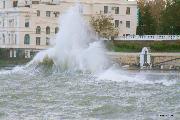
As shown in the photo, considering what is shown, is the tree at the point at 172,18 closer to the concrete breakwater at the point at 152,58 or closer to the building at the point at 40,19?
the concrete breakwater at the point at 152,58

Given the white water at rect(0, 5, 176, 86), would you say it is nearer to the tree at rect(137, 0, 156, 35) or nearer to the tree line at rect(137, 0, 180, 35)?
the tree line at rect(137, 0, 180, 35)

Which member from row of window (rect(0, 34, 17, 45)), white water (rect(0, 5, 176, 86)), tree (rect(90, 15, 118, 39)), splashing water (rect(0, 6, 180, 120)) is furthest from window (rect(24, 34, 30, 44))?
white water (rect(0, 5, 176, 86))

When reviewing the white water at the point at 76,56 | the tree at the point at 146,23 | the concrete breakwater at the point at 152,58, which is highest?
the tree at the point at 146,23

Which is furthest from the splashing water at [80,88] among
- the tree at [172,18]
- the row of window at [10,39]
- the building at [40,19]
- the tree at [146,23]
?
the row of window at [10,39]

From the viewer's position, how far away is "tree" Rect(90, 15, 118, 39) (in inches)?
2763

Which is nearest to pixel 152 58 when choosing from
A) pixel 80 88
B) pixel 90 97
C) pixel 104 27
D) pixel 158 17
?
pixel 104 27

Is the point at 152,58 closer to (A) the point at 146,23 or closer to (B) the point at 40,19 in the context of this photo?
(A) the point at 146,23

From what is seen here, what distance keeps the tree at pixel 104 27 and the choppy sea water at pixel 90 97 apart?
24.7 metres

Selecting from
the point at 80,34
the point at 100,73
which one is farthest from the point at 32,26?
the point at 100,73

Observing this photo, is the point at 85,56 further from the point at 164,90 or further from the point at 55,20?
the point at 55,20

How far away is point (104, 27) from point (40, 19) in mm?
7937

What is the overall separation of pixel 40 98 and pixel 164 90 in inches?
261

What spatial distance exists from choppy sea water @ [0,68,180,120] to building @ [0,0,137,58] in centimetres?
2862

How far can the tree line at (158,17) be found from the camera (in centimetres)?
6569
